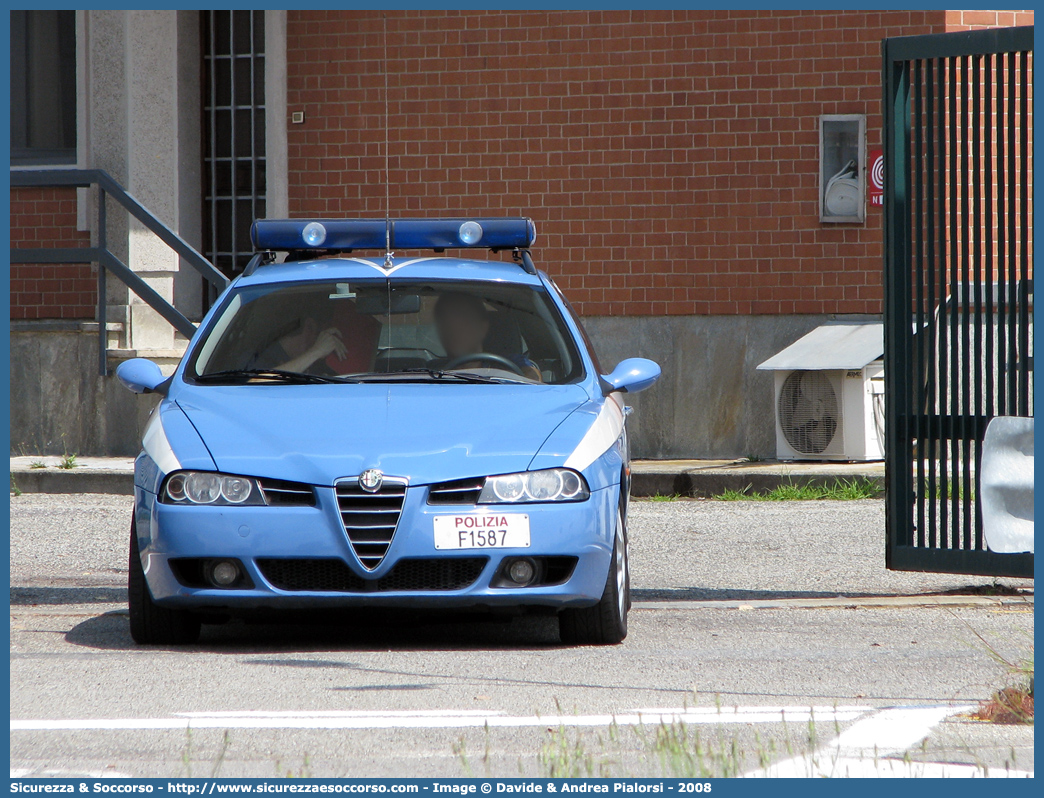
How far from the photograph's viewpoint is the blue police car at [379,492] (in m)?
5.46

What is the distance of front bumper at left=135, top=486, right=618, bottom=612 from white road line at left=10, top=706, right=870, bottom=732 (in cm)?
84

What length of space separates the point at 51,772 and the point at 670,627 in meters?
3.08

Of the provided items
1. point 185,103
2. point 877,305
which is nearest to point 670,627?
point 877,305

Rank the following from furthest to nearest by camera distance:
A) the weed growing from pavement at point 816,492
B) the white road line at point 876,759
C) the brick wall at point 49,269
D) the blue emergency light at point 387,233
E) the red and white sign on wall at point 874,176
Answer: the brick wall at point 49,269 → the red and white sign on wall at point 874,176 → the weed growing from pavement at point 816,492 → the blue emergency light at point 387,233 → the white road line at point 876,759

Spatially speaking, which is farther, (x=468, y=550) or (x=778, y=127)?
(x=778, y=127)

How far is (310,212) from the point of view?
Result: 14203 mm

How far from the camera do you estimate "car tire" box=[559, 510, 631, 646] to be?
5.79 m

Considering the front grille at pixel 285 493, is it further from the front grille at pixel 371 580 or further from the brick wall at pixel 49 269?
the brick wall at pixel 49 269

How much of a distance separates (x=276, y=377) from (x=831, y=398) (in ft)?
23.0

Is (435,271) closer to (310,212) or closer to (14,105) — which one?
(310,212)

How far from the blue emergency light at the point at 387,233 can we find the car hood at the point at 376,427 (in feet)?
4.26

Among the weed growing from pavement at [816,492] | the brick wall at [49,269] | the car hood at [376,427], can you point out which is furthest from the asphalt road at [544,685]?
the brick wall at [49,269]

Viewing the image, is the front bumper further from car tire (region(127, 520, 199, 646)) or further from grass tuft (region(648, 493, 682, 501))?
grass tuft (region(648, 493, 682, 501))

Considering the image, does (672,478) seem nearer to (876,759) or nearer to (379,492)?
(379,492)
